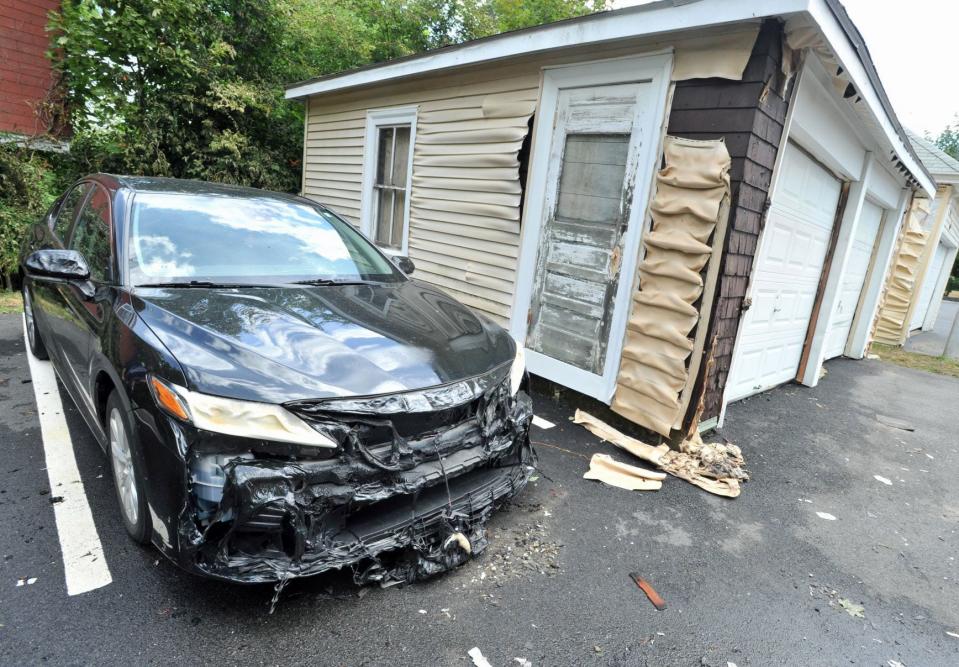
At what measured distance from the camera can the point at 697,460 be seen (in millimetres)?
3453

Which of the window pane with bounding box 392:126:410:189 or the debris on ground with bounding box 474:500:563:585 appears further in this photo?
the window pane with bounding box 392:126:410:189

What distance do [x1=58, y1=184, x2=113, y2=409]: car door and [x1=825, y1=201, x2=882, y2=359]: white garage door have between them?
301 inches

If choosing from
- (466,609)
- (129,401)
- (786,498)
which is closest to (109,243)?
(129,401)

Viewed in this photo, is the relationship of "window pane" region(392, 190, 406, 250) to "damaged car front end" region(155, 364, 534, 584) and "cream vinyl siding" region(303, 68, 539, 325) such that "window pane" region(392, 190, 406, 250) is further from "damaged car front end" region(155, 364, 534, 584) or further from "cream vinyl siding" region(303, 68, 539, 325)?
"damaged car front end" region(155, 364, 534, 584)

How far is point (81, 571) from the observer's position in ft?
6.45

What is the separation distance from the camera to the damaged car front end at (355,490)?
1611 mm

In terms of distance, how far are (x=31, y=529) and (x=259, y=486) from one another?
1.41 m

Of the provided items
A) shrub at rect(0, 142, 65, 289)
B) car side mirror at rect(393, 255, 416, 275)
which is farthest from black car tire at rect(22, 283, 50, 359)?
shrub at rect(0, 142, 65, 289)

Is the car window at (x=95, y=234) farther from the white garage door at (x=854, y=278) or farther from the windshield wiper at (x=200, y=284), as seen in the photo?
the white garage door at (x=854, y=278)

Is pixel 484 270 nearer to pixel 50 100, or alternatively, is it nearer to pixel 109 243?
pixel 109 243

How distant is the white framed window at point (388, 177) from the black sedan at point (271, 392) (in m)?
3.34

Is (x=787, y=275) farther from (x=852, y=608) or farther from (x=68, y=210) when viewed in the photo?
(x=68, y=210)

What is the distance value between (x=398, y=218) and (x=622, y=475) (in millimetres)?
4315

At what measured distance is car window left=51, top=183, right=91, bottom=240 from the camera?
3072 mm
